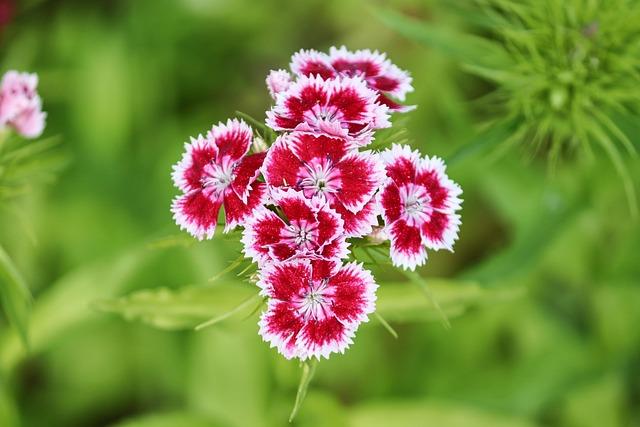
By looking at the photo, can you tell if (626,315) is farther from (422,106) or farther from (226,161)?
(226,161)

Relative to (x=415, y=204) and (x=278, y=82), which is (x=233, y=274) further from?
(x=415, y=204)

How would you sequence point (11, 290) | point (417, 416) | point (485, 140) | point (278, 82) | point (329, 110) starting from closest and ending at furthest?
point (329, 110) < point (278, 82) < point (485, 140) < point (11, 290) < point (417, 416)

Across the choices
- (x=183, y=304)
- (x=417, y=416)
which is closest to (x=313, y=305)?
(x=183, y=304)

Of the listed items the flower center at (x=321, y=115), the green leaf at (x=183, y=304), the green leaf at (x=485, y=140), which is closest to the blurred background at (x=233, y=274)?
the green leaf at (x=183, y=304)

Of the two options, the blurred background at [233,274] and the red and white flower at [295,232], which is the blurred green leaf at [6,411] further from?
the red and white flower at [295,232]

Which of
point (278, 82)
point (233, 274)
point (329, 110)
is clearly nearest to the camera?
point (329, 110)

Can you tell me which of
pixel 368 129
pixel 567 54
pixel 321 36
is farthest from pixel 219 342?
pixel 321 36

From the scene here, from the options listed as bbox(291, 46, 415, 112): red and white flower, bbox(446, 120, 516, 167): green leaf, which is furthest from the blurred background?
bbox(291, 46, 415, 112): red and white flower
